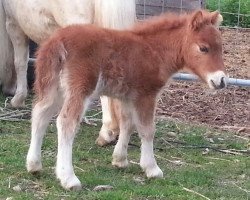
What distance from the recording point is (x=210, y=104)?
8.17 meters

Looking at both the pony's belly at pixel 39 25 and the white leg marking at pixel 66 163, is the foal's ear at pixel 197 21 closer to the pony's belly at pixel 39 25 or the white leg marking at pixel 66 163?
the white leg marking at pixel 66 163

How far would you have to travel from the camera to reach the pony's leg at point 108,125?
6363 mm

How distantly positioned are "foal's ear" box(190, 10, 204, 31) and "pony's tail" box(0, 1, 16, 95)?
304cm

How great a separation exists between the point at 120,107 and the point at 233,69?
14.0 feet

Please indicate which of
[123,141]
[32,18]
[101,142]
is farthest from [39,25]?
[123,141]

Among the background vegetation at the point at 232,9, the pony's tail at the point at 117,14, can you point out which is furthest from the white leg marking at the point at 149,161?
the background vegetation at the point at 232,9

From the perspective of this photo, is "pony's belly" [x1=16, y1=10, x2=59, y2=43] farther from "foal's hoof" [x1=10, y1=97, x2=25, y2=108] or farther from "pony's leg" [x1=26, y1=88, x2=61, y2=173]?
"pony's leg" [x1=26, y1=88, x2=61, y2=173]

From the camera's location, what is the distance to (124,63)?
5.19 m

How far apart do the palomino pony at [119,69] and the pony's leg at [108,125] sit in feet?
2.77

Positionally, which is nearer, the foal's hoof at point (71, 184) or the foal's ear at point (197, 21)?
the foal's hoof at point (71, 184)

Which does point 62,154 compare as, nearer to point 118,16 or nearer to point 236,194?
point 236,194

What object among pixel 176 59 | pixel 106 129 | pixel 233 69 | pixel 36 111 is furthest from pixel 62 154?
pixel 233 69

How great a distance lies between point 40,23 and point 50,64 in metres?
2.11

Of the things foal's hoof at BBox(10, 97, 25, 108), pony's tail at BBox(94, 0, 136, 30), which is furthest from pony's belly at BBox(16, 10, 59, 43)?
pony's tail at BBox(94, 0, 136, 30)
